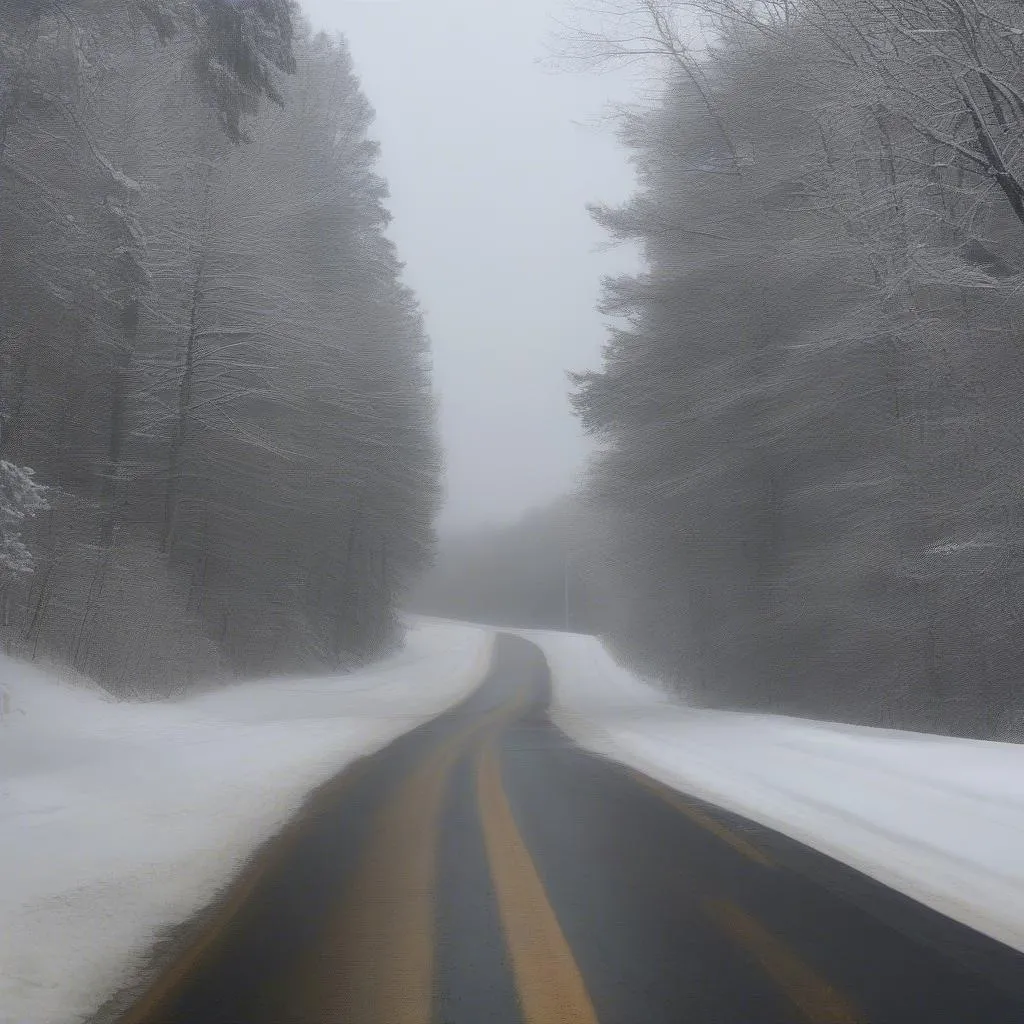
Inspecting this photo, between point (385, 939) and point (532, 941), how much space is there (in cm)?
68

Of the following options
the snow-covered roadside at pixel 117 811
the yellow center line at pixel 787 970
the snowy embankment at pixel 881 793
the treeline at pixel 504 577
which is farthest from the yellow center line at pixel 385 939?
the treeline at pixel 504 577

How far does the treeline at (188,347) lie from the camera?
13625 mm

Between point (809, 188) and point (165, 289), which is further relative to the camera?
point (165, 289)

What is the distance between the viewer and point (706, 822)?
25.6 feet

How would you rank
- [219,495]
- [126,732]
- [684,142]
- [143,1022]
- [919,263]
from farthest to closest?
1. [219,495]
2. [684,142]
3. [126,732]
4. [919,263]
5. [143,1022]

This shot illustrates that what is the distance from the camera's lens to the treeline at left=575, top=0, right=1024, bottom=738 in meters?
11.4

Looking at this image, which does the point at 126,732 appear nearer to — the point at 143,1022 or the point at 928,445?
the point at 143,1022

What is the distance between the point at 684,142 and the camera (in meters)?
20.8

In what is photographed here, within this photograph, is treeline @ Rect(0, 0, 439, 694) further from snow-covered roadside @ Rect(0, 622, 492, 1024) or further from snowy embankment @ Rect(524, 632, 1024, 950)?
snowy embankment @ Rect(524, 632, 1024, 950)

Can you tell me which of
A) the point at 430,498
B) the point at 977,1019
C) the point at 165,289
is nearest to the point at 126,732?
the point at 977,1019

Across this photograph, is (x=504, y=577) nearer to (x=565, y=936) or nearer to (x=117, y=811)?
(x=117, y=811)

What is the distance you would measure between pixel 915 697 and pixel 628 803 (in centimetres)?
1102

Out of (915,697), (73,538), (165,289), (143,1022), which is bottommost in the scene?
(143,1022)

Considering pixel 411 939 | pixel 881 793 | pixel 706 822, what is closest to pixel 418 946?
pixel 411 939
